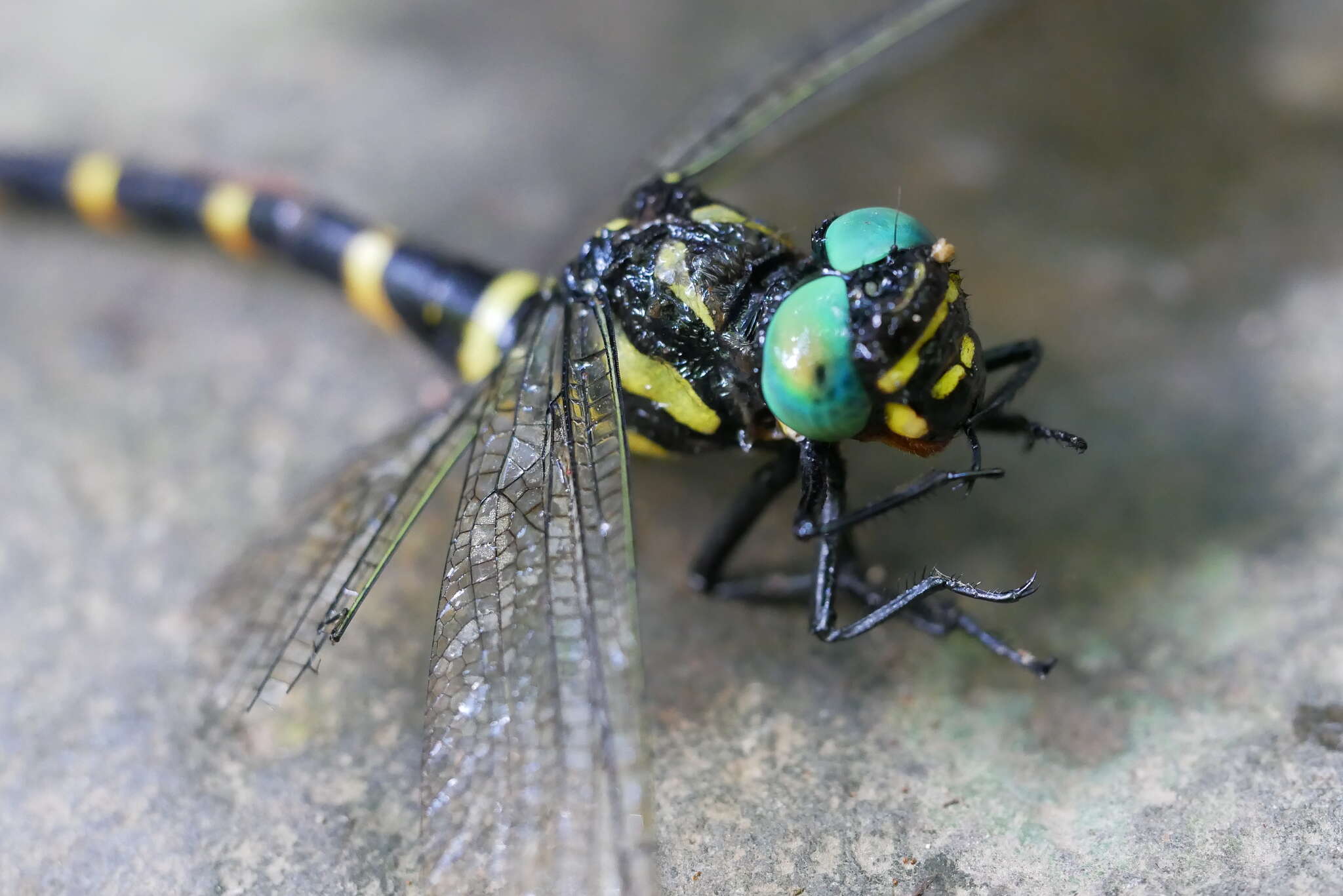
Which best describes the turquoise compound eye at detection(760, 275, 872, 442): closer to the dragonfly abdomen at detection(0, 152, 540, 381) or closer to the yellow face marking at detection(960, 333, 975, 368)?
the yellow face marking at detection(960, 333, 975, 368)

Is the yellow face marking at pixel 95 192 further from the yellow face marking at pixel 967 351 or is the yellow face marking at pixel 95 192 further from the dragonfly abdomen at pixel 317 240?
the yellow face marking at pixel 967 351

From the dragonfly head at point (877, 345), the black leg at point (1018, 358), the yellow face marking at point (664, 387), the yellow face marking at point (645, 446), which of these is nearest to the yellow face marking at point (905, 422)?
the dragonfly head at point (877, 345)

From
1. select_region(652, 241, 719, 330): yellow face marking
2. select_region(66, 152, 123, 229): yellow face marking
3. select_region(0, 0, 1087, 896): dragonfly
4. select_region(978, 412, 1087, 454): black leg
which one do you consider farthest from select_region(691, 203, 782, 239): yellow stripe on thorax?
select_region(66, 152, 123, 229): yellow face marking

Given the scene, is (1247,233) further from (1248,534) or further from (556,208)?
(556,208)

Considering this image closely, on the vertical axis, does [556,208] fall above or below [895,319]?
below

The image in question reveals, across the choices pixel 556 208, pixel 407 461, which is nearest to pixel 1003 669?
pixel 407 461

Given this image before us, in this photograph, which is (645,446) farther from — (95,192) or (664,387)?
(95,192)
